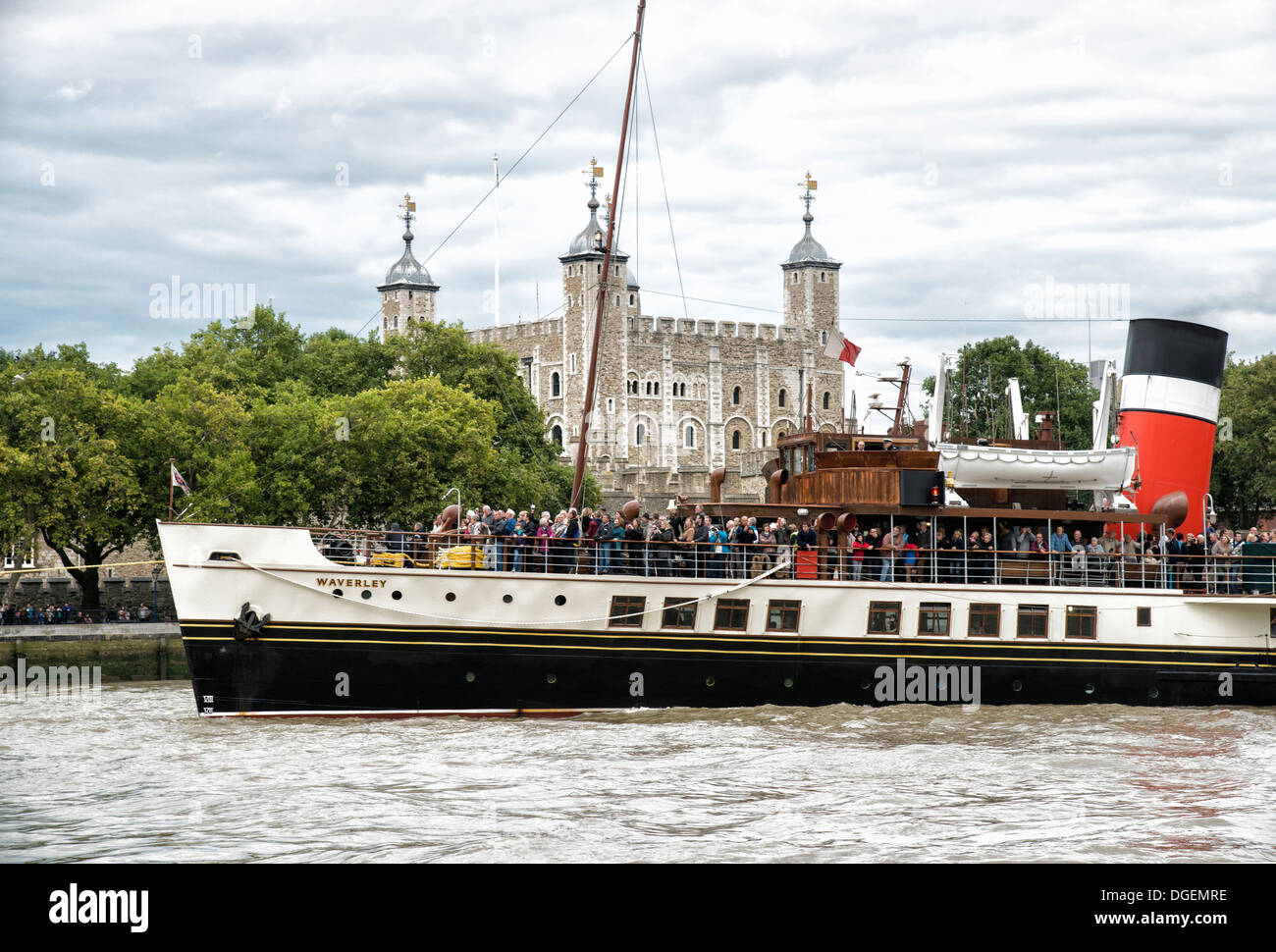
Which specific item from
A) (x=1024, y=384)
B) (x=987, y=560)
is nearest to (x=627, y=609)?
(x=987, y=560)

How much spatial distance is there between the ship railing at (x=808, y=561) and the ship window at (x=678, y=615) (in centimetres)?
51

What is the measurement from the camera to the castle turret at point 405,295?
113562 millimetres

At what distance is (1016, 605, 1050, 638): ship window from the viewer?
26156mm

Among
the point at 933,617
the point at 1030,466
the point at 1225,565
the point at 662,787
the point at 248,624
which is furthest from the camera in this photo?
the point at 1030,466

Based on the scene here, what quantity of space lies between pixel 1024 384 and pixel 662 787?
64.2m

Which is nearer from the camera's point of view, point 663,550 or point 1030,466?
point 663,550

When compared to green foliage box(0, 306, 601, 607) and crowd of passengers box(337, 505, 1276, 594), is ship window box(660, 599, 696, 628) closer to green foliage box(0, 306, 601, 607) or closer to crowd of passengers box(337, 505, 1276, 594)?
crowd of passengers box(337, 505, 1276, 594)

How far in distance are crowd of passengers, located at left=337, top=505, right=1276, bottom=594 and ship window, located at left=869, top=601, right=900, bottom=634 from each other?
23.8 inches

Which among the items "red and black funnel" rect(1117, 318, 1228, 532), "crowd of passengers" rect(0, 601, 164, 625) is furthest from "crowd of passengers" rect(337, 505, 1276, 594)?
"crowd of passengers" rect(0, 601, 164, 625)

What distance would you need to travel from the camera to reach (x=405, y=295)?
373 ft

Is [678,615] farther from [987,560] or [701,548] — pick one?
[987,560]

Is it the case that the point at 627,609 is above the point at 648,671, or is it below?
above

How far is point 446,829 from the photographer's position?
52.1 feet
